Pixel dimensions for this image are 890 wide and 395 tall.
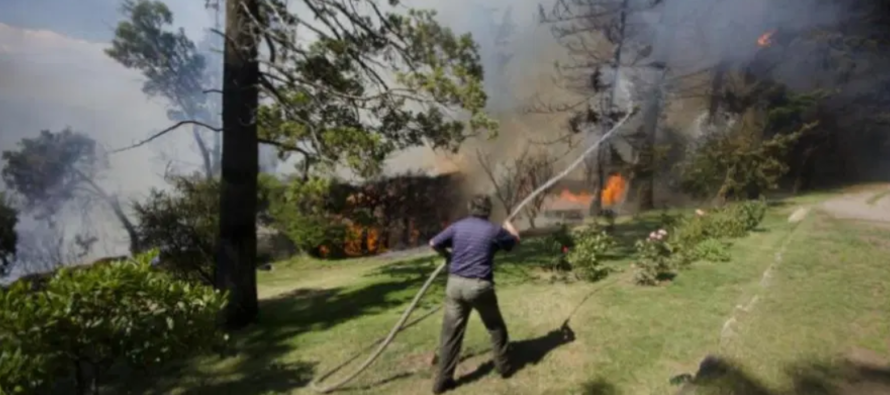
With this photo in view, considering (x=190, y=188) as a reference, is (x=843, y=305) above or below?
below

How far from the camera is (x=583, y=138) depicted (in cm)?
1834

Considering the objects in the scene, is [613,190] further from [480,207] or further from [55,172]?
[55,172]

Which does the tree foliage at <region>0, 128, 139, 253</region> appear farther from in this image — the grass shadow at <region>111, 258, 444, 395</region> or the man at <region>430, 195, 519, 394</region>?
the man at <region>430, 195, 519, 394</region>

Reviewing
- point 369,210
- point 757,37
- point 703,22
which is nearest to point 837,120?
point 757,37

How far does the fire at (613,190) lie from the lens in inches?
724

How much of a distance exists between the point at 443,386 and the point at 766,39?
60.2 ft

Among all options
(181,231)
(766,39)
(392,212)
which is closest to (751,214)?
(392,212)

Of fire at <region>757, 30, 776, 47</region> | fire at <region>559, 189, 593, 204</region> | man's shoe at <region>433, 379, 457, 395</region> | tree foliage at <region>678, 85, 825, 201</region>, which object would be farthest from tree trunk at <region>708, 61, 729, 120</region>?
man's shoe at <region>433, 379, 457, 395</region>

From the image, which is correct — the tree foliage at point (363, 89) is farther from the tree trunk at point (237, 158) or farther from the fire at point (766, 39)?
the fire at point (766, 39)

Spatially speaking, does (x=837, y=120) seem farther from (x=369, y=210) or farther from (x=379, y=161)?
(x=379, y=161)

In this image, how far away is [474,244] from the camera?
423 cm

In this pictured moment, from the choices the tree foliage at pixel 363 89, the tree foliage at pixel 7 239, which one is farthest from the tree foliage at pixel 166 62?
the tree foliage at pixel 363 89

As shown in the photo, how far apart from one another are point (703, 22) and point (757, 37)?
2.28 m

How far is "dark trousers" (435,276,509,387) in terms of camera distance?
165 inches
